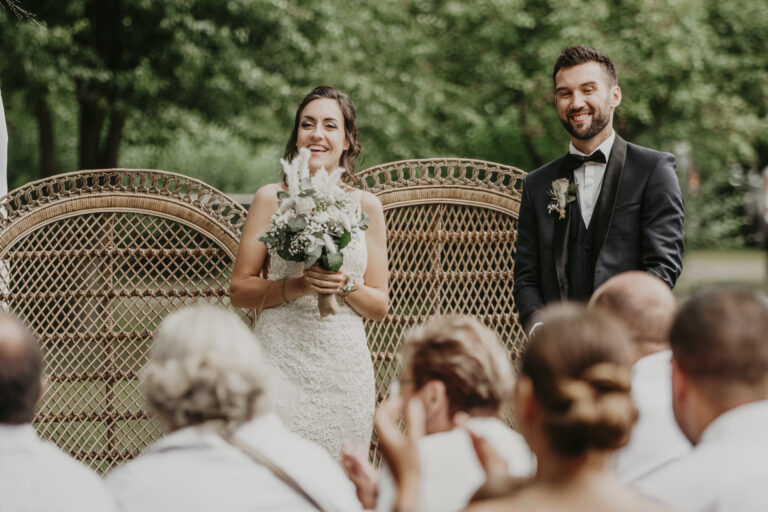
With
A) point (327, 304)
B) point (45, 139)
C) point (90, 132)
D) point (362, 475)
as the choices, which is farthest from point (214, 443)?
point (45, 139)

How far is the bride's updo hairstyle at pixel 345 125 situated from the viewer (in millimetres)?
4402

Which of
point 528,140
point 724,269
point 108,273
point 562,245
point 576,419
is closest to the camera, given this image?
point 576,419

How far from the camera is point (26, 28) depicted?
9664 millimetres

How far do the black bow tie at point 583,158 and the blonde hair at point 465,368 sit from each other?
→ 1876mm

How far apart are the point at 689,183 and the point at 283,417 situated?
10.7 metres

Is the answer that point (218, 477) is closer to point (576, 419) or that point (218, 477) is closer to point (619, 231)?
point (576, 419)

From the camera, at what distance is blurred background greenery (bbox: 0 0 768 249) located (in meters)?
10.7

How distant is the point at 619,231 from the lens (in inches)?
157

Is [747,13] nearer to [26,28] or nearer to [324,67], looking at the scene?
[324,67]

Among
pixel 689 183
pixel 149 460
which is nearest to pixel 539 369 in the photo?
pixel 149 460

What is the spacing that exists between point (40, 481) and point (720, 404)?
160cm

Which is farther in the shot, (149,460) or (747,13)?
(747,13)

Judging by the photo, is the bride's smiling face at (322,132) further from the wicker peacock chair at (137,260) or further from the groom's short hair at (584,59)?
the groom's short hair at (584,59)

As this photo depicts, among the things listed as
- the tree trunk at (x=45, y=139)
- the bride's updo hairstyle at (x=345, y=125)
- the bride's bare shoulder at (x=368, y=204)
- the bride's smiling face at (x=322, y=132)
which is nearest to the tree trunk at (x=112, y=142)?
the tree trunk at (x=45, y=139)
